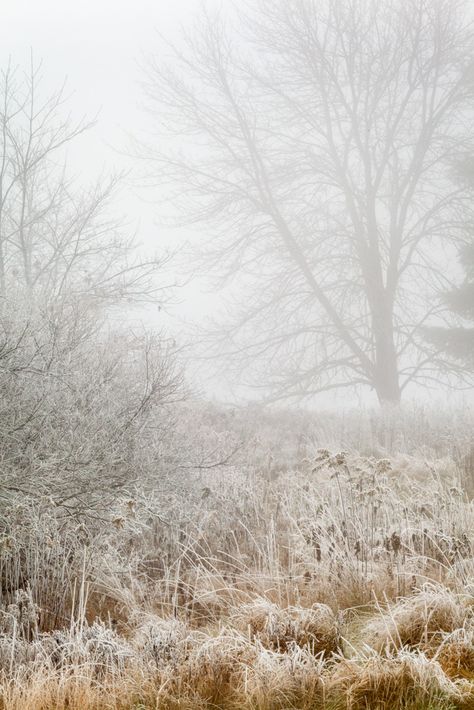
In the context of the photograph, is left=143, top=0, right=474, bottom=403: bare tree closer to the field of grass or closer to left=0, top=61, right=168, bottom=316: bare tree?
left=0, top=61, right=168, bottom=316: bare tree

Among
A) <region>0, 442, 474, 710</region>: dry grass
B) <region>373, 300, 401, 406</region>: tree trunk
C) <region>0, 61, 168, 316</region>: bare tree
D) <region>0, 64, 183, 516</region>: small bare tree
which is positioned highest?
<region>0, 61, 168, 316</region>: bare tree

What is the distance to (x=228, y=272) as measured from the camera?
16.3m

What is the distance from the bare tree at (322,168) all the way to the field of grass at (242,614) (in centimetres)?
1077

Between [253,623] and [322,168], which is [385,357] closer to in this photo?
[322,168]

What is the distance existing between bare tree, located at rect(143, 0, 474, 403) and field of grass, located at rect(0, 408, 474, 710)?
35.3ft

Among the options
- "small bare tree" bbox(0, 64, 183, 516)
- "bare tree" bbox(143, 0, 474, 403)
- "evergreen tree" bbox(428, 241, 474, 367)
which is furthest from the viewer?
"evergreen tree" bbox(428, 241, 474, 367)

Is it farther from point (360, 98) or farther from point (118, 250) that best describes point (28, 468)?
point (360, 98)

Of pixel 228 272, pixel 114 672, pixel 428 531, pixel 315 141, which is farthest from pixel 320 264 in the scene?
pixel 114 672

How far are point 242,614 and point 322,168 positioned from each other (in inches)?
593

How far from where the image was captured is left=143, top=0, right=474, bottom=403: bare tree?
1555 centimetres

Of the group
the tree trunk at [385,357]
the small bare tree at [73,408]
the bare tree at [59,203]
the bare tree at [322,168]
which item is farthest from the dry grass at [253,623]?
the bare tree at [322,168]

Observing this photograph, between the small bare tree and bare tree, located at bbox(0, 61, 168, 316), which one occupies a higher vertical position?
bare tree, located at bbox(0, 61, 168, 316)

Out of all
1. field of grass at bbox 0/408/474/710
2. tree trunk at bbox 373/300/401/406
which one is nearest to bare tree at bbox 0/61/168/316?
field of grass at bbox 0/408/474/710

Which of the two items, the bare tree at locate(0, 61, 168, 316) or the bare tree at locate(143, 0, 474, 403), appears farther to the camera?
the bare tree at locate(143, 0, 474, 403)
